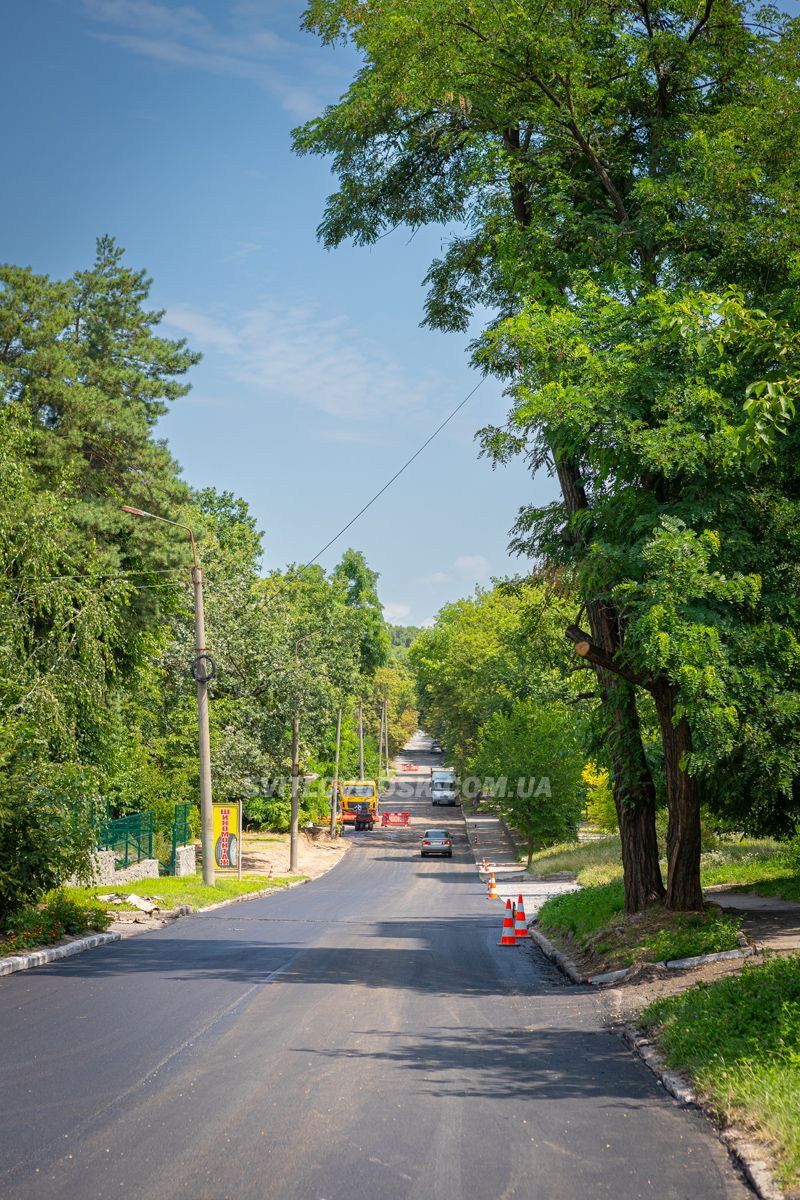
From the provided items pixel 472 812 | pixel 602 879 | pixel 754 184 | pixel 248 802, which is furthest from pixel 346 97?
pixel 472 812

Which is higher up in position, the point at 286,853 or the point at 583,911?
the point at 583,911

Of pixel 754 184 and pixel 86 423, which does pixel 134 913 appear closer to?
pixel 86 423

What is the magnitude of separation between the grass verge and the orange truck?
5836cm

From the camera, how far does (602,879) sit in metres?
29.4

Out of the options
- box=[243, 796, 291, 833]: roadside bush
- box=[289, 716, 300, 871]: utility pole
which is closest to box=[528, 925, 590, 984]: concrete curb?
box=[289, 716, 300, 871]: utility pole

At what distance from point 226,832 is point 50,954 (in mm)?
22934

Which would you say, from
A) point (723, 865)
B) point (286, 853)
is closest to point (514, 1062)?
point (723, 865)

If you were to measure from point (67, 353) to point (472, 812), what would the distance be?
6304 cm

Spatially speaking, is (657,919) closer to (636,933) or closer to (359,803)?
(636,933)

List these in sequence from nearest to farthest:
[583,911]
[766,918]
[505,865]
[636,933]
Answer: [636,933] → [766,918] → [583,911] → [505,865]

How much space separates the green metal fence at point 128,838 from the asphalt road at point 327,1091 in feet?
51.2

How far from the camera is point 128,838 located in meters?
32.3

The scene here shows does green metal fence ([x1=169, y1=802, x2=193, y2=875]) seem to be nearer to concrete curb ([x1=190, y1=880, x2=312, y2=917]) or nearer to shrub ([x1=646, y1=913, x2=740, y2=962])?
concrete curb ([x1=190, y1=880, x2=312, y2=917])

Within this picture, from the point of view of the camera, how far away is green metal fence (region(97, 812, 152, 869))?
1210 inches
